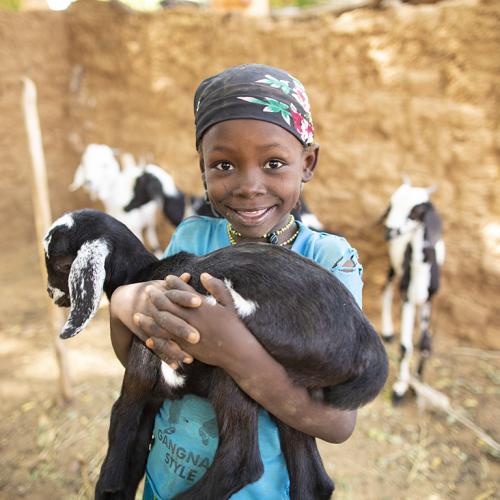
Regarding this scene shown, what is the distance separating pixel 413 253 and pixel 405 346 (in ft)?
2.62

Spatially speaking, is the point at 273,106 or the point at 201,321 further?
the point at 273,106

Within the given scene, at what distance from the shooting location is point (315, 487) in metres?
1.49

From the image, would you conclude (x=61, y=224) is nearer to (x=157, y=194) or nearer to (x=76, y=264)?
(x=76, y=264)

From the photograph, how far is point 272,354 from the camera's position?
1.29 m

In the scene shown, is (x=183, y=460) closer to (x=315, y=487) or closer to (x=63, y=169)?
(x=315, y=487)

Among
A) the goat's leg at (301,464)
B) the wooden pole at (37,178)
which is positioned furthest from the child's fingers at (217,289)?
the wooden pole at (37,178)

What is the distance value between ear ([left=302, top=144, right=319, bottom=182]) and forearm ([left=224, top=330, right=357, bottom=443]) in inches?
24.5

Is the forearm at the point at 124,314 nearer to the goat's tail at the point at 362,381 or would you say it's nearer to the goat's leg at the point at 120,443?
the goat's leg at the point at 120,443

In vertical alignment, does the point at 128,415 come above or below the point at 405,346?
above

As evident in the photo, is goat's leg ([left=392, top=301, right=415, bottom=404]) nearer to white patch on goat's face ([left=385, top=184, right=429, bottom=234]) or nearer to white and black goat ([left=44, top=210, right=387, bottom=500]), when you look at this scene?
white patch on goat's face ([left=385, top=184, right=429, bottom=234])

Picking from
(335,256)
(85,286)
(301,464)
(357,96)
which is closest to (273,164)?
(335,256)

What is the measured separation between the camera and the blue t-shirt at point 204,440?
144cm

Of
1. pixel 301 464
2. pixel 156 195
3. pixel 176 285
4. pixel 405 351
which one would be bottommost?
pixel 405 351

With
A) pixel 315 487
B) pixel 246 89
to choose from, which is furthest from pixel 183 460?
pixel 246 89
